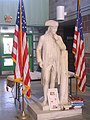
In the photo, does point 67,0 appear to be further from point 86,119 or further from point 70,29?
point 86,119

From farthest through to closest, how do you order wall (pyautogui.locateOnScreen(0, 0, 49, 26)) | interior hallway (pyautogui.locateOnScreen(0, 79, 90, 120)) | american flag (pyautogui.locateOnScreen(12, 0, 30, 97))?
wall (pyautogui.locateOnScreen(0, 0, 49, 26)) → interior hallway (pyautogui.locateOnScreen(0, 79, 90, 120)) → american flag (pyautogui.locateOnScreen(12, 0, 30, 97))

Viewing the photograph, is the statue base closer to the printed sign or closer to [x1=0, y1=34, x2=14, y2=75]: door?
the printed sign

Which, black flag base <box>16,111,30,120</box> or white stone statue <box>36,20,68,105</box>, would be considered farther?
white stone statue <box>36,20,68,105</box>

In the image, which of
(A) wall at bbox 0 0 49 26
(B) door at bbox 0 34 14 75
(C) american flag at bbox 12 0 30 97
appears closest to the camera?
(C) american flag at bbox 12 0 30 97

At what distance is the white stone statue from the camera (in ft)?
17.3

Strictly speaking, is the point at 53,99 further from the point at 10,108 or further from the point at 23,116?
the point at 10,108

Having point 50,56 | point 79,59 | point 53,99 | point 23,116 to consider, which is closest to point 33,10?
point 79,59

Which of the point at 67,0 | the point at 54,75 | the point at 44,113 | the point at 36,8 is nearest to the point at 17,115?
the point at 44,113

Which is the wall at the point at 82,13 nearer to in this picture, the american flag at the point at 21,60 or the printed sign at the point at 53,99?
the printed sign at the point at 53,99

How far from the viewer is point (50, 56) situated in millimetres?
5277

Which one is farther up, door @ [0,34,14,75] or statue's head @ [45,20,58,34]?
statue's head @ [45,20,58,34]

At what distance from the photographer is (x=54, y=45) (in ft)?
17.6

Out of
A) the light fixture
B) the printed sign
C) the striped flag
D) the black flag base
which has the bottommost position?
the black flag base

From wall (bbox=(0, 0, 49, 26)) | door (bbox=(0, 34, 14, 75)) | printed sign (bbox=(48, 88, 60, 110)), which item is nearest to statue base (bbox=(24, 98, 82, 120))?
printed sign (bbox=(48, 88, 60, 110))
